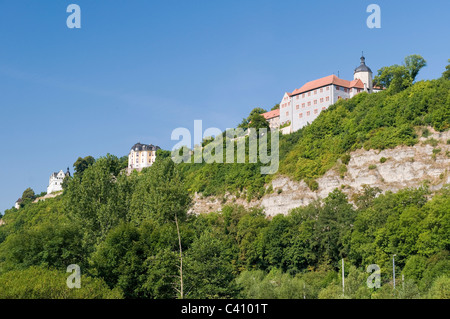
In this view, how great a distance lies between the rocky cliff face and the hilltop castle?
20333 mm

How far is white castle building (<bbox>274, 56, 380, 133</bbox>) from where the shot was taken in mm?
97125

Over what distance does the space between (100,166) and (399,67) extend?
174ft

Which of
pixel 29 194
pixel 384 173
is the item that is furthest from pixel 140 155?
pixel 384 173

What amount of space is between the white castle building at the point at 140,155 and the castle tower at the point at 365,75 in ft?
267

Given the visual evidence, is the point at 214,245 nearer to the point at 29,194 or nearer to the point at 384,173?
the point at 384,173

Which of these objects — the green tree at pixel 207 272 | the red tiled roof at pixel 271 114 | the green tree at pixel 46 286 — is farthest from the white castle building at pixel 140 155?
the green tree at pixel 46 286

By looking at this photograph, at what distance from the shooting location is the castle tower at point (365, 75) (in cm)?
9956

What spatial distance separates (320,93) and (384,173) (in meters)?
29.8

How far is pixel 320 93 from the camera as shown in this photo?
98438mm

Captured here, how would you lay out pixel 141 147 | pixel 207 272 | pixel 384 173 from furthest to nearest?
1. pixel 141 147
2. pixel 384 173
3. pixel 207 272

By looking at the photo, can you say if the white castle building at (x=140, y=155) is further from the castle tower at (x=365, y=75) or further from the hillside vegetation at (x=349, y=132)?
the castle tower at (x=365, y=75)

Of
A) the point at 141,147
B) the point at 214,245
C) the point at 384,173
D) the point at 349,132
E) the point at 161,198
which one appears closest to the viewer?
the point at 214,245

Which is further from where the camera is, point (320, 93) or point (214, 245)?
point (320, 93)
